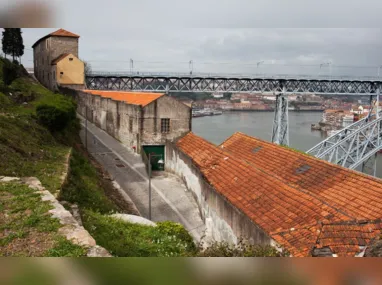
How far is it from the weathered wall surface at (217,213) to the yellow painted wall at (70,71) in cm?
2247

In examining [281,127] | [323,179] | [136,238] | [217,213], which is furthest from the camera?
[281,127]

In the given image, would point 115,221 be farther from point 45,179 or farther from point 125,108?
point 125,108

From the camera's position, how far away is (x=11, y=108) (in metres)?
13.8

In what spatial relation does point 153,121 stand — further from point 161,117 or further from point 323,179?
point 323,179

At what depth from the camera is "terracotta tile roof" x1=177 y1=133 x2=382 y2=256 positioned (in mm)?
→ 5684

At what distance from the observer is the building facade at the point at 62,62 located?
3256 centimetres

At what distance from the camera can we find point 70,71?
108 feet

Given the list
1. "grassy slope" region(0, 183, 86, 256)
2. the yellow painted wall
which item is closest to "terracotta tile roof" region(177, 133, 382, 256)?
"grassy slope" region(0, 183, 86, 256)

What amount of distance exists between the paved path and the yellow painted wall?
16.2m

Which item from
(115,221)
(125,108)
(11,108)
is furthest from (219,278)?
(125,108)

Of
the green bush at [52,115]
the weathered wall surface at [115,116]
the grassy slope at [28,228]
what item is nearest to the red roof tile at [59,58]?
the weathered wall surface at [115,116]

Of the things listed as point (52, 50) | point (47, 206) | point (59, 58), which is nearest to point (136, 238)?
point (47, 206)

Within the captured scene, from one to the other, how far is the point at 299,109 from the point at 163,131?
83365 millimetres

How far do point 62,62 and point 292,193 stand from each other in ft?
96.8
